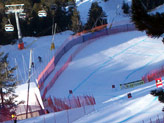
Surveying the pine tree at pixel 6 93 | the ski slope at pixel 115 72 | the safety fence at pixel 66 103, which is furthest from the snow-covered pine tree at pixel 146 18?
the pine tree at pixel 6 93

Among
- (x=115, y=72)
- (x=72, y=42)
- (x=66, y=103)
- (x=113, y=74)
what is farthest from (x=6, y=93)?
(x=72, y=42)

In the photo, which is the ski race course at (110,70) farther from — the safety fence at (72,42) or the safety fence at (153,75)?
the safety fence at (153,75)

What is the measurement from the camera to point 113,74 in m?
19.9

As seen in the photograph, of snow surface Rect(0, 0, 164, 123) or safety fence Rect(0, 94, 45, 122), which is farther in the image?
safety fence Rect(0, 94, 45, 122)

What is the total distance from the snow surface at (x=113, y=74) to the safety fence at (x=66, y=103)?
584mm

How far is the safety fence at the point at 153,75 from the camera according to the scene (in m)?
17.4

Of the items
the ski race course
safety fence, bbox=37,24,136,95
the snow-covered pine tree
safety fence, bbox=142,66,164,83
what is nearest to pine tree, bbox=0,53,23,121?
→ the ski race course

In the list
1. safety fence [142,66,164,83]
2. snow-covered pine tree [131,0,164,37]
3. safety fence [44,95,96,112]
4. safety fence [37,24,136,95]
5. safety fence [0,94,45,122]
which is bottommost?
safety fence [0,94,45,122]

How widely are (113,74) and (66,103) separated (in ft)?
18.2

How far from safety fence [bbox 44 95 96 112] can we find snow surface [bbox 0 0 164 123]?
584mm

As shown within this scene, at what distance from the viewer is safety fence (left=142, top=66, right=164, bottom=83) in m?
17.4

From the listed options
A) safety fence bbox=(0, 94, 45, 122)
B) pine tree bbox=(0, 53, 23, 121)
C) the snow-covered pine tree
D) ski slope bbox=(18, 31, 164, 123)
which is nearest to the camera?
the snow-covered pine tree

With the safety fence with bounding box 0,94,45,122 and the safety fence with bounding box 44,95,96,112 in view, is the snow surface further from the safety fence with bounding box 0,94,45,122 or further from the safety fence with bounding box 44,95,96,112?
Result: the safety fence with bounding box 0,94,45,122

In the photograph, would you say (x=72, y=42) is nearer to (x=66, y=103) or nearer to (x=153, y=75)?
(x=153, y=75)
